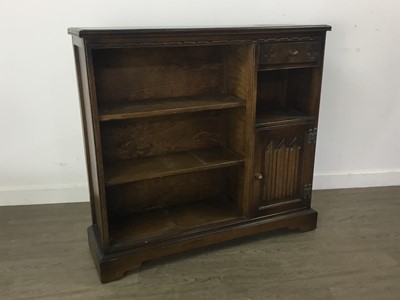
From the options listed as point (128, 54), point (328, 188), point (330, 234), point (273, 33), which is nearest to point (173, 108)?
point (128, 54)

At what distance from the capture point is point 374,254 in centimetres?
202

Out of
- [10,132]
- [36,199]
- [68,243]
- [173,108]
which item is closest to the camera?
[173,108]

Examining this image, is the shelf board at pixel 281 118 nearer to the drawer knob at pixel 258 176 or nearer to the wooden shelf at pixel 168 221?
the drawer knob at pixel 258 176

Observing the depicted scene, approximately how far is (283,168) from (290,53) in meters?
0.59

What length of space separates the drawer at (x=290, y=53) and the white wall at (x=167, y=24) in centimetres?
53

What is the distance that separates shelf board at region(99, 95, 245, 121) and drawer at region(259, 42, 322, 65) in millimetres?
241

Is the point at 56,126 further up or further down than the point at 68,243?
further up

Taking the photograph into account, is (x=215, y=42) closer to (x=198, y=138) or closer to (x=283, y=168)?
(x=198, y=138)

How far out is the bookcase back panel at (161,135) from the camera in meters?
1.99

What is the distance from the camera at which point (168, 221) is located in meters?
2.04

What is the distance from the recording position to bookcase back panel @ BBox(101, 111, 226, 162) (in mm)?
1994

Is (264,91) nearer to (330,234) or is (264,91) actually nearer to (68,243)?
(330,234)

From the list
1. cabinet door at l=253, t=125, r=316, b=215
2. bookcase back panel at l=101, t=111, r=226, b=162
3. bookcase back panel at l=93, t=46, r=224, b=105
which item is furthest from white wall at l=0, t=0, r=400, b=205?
cabinet door at l=253, t=125, r=316, b=215

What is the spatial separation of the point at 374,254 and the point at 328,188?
0.81m
